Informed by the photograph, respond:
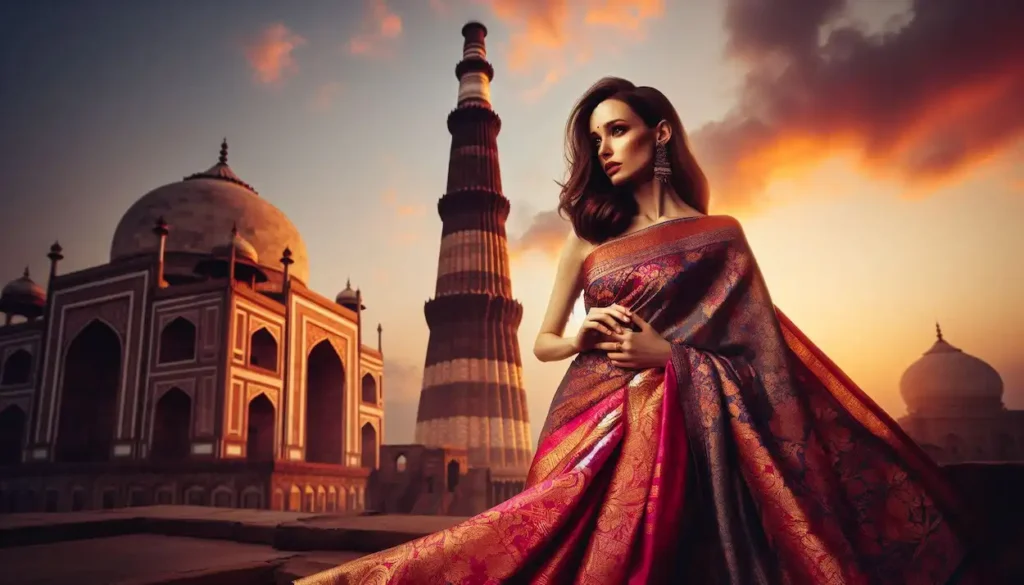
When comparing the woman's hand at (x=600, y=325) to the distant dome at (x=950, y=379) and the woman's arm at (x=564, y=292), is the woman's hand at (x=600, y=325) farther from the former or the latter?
the distant dome at (x=950, y=379)

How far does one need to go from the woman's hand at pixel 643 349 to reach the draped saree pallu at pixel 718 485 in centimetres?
2

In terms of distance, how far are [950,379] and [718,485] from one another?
17535 millimetres

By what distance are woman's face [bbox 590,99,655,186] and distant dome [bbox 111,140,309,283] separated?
12.4 metres

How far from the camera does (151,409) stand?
1027 centimetres

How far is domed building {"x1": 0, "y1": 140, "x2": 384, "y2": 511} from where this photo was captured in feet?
31.9

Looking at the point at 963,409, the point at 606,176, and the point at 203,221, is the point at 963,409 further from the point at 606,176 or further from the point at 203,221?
the point at 606,176

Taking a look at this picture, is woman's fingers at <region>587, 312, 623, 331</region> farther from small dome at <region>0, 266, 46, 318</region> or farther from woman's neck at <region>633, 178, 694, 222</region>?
small dome at <region>0, 266, 46, 318</region>

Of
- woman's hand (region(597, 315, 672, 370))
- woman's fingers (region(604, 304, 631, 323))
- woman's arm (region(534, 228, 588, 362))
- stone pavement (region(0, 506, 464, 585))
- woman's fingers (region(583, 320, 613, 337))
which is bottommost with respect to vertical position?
stone pavement (region(0, 506, 464, 585))

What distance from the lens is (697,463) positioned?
1.12 meters

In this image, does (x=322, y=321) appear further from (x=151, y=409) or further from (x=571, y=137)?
(x=571, y=137)

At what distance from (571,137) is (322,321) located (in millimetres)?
11919

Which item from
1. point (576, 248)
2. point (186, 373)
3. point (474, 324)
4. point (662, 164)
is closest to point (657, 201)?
point (662, 164)

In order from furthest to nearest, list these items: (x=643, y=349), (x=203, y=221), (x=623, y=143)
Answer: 1. (x=203, y=221)
2. (x=623, y=143)
3. (x=643, y=349)

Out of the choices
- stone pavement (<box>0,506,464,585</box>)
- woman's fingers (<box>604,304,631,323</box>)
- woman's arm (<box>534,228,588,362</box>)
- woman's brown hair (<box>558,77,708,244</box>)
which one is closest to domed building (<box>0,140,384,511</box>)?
stone pavement (<box>0,506,464,585</box>)
